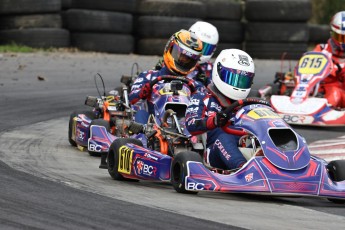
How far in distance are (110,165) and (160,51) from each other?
39.4 feet

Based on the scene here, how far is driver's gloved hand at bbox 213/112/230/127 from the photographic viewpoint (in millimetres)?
7215

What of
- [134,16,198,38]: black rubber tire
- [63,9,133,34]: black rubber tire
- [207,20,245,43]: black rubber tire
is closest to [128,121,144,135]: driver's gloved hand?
[63,9,133,34]: black rubber tire

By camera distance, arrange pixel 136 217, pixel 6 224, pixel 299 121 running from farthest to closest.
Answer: pixel 299 121 → pixel 136 217 → pixel 6 224

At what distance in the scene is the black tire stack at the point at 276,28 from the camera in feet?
67.4

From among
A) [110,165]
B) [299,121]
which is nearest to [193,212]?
[110,165]

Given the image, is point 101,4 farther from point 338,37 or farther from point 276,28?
point 338,37

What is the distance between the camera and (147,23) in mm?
19281

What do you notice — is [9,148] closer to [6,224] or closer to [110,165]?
[110,165]

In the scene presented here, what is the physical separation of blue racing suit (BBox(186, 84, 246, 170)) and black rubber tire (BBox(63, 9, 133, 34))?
10.8 meters

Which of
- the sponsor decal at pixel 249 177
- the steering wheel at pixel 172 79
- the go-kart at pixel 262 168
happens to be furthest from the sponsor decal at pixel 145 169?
the steering wheel at pixel 172 79

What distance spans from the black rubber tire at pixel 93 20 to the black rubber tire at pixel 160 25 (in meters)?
0.60

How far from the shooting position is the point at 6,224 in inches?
204

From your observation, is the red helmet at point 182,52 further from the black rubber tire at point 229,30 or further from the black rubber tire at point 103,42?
the black rubber tire at point 229,30

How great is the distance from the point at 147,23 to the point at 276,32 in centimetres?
301
